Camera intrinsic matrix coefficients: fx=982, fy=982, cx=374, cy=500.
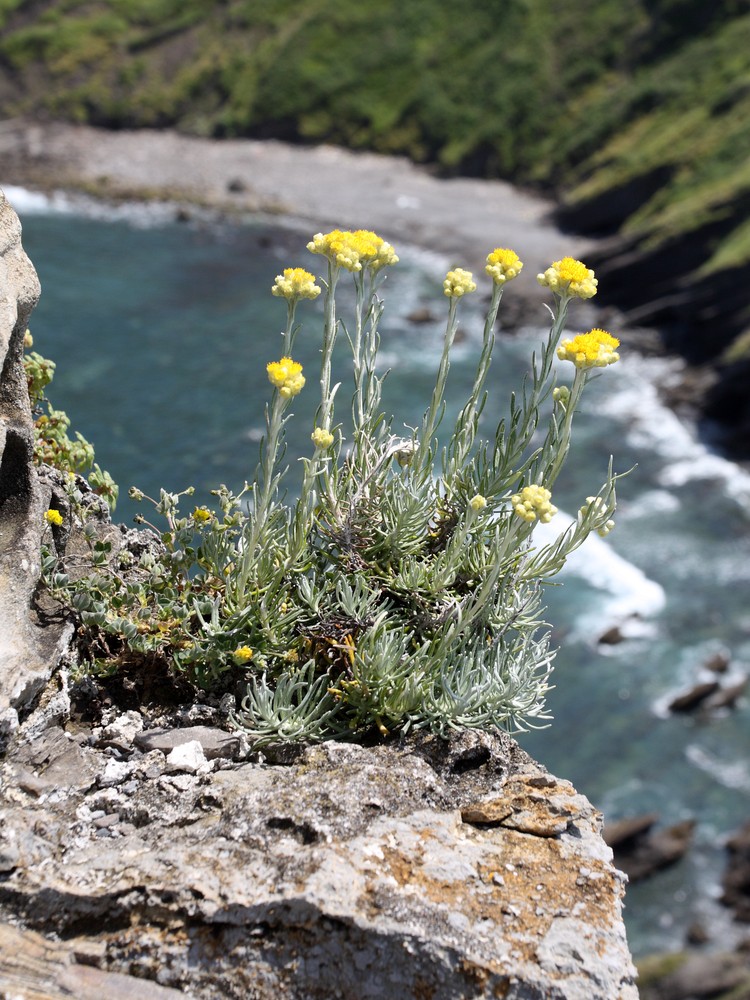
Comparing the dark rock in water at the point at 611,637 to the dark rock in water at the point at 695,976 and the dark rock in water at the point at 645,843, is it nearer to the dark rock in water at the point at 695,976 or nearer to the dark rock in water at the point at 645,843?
the dark rock in water at the point at 645,843

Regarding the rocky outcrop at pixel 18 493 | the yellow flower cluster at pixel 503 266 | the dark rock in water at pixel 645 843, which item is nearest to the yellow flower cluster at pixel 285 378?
the rocky outcrop at pixel 18 493

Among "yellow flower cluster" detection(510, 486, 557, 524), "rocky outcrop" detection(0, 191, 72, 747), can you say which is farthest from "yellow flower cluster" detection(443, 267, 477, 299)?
"rocky outcrop" detection(0, 191, 72, 747)

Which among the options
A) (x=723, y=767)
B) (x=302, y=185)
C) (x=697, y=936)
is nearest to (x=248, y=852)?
(x=697, y=936)

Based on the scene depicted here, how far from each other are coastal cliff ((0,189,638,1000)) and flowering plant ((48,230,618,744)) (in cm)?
26

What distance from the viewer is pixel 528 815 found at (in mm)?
4449

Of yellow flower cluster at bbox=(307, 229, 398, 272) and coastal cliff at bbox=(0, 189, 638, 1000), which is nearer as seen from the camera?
coastal cliff at bbox=(0, 189, 638, 1000)

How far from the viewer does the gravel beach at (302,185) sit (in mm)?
56250

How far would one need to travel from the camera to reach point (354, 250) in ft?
16.6

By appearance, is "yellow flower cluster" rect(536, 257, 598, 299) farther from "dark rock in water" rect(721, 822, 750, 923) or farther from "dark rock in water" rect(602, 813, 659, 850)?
"dark rock in water" rect(721, 822, 750, 923)

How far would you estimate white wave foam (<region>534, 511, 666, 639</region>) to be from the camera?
2791cm

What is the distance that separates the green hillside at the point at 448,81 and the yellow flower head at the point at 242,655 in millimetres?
52380

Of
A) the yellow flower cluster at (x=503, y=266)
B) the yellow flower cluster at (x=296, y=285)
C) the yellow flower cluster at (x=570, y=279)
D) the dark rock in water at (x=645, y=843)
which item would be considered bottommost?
the dark rock in water at (x=645, y=843)

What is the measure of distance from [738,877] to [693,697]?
16.9 ft

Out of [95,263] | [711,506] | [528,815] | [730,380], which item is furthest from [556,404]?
[95,263]
